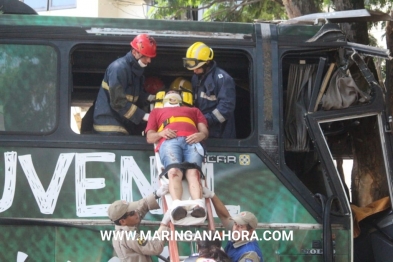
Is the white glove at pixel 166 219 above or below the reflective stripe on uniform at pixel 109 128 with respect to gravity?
below

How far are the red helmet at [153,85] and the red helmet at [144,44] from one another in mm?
791

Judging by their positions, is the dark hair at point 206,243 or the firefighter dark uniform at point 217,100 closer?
the dark hair at point 206,243

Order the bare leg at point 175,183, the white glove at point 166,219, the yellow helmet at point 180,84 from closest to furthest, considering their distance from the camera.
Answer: the white glove at point 166,219 → the bare leg at point 175,183 → the yellow helmet at point 180,84

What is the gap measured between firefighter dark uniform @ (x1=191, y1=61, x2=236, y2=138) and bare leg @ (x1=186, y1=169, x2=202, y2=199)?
0.68 meters

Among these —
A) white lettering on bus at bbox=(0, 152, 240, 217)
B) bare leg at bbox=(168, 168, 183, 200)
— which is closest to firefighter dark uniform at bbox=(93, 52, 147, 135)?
white lettering on bus at bbox=(0, 152, 240, 217)

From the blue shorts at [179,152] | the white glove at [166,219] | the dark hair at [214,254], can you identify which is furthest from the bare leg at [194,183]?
the dark hair at [214,254]

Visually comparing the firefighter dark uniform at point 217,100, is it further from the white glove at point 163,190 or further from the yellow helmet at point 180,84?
the white glove at point 163,190

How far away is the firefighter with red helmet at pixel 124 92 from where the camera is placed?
6977 mm

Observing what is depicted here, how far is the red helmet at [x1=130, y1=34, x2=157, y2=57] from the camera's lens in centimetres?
691

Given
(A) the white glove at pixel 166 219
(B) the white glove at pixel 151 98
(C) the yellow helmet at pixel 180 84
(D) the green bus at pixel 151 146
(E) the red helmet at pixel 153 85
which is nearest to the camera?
(A) the white glove at pixel 166 219

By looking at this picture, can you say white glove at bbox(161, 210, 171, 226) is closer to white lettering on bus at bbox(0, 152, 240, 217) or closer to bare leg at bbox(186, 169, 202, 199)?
bare leg at bbox(186, 169, 202, 199)

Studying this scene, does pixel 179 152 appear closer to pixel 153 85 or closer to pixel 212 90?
pixel 212 90

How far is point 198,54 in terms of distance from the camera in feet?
23.0

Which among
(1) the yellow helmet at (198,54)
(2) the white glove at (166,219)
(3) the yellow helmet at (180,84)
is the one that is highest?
(1) the yellow helmet at (198,54)
